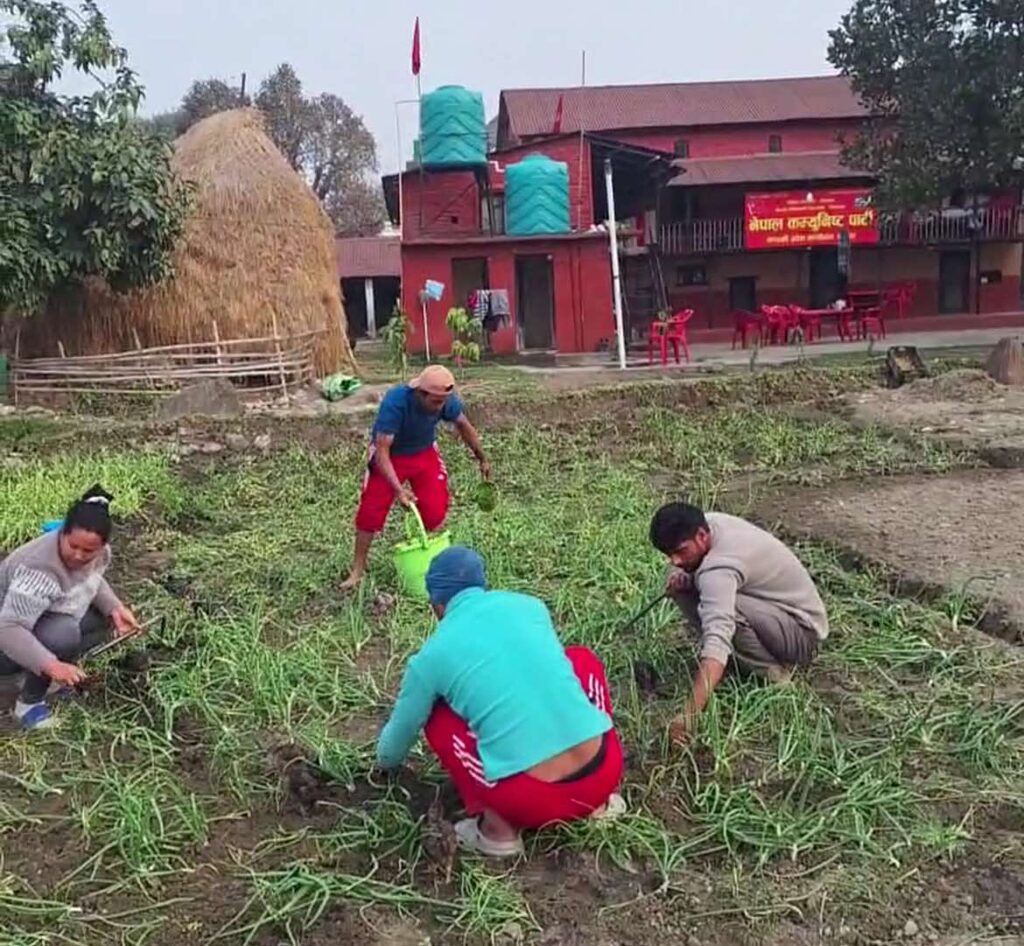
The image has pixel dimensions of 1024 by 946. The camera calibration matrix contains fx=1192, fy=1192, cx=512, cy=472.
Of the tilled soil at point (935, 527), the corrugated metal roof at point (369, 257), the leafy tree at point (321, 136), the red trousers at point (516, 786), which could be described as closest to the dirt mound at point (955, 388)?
the tilled soil at point (935, 527)

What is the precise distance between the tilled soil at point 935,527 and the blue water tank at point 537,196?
16083 millimetres

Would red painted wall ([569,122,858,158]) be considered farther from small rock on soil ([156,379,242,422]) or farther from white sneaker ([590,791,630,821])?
white sneaker ([590,791,630,821])

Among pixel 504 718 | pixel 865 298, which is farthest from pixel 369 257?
pixel 504 718

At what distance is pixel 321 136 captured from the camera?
148 feet

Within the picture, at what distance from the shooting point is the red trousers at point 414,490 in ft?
20.1

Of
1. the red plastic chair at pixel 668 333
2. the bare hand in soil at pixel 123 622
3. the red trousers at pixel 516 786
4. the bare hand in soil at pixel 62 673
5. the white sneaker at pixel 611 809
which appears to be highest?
the red plastic chair at pixel 668 333

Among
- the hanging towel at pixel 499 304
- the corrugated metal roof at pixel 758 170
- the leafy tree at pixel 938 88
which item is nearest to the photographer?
the leafy tree at pixel 938 88

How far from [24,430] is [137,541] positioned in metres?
6.04

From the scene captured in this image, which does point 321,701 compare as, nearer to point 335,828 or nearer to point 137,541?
point 335,828

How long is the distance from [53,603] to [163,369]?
11615 mm

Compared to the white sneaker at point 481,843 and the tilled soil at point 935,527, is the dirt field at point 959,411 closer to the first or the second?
the tilled soil at point 935,527

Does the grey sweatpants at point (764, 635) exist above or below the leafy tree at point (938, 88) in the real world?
below

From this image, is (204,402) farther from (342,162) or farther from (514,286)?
(342,162)

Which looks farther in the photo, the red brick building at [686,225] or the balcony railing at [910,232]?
the balcony railing at [910,232]
